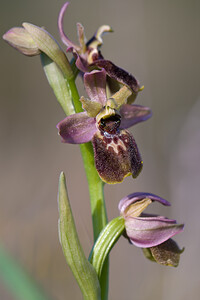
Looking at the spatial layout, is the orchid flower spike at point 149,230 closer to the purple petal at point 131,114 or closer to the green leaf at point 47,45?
the purple petal at point 131,114

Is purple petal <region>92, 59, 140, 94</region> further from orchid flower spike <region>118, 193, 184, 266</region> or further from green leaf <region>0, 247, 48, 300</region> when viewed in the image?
green leaf <region>0, 247, 48, 300</region>

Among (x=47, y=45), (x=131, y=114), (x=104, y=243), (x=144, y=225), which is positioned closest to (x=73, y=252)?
(x=104, y=243)

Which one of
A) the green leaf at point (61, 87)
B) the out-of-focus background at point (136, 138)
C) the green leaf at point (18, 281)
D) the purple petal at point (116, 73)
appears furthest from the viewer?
the out-of-focus background at point (136, 138)

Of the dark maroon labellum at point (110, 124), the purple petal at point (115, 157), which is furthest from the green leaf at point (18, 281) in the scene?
the dark maroon labellum at point (110, 124)

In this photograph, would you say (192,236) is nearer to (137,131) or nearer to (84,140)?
(137,131)

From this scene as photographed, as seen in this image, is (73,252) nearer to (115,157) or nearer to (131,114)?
(115,157)

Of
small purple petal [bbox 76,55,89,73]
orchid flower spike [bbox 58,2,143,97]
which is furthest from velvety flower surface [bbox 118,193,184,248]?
small purple petal [bbox 76,55,89,73]
